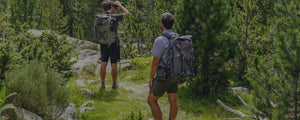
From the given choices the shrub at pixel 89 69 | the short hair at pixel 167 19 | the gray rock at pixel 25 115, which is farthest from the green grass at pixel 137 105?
the shrub at pixel 89 69

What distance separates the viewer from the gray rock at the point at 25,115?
13.4 ft

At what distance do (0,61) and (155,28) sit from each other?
1019 centimetres

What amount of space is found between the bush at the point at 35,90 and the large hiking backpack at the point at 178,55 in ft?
6.51

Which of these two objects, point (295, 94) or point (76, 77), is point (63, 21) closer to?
point (76, 77)

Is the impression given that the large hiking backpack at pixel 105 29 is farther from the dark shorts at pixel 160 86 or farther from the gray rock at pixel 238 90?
the gray rock at pixel 238 90

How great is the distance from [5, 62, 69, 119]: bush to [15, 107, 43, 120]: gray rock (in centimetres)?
12

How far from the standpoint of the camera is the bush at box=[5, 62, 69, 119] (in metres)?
4.27

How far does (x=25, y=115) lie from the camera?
416 cm

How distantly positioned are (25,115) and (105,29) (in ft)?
8.97

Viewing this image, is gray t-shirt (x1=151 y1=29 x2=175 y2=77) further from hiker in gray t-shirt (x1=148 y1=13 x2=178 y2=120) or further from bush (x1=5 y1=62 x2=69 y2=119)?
bush (x1=5 y1=62 x2=69 y2=119)

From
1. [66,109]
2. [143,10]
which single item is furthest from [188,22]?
[143,10]

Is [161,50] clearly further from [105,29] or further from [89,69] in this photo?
[89,69]

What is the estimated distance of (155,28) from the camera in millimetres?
14219

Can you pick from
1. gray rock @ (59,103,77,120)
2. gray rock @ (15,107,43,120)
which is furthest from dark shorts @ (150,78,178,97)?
gray rock @ (15,107,43,120)
